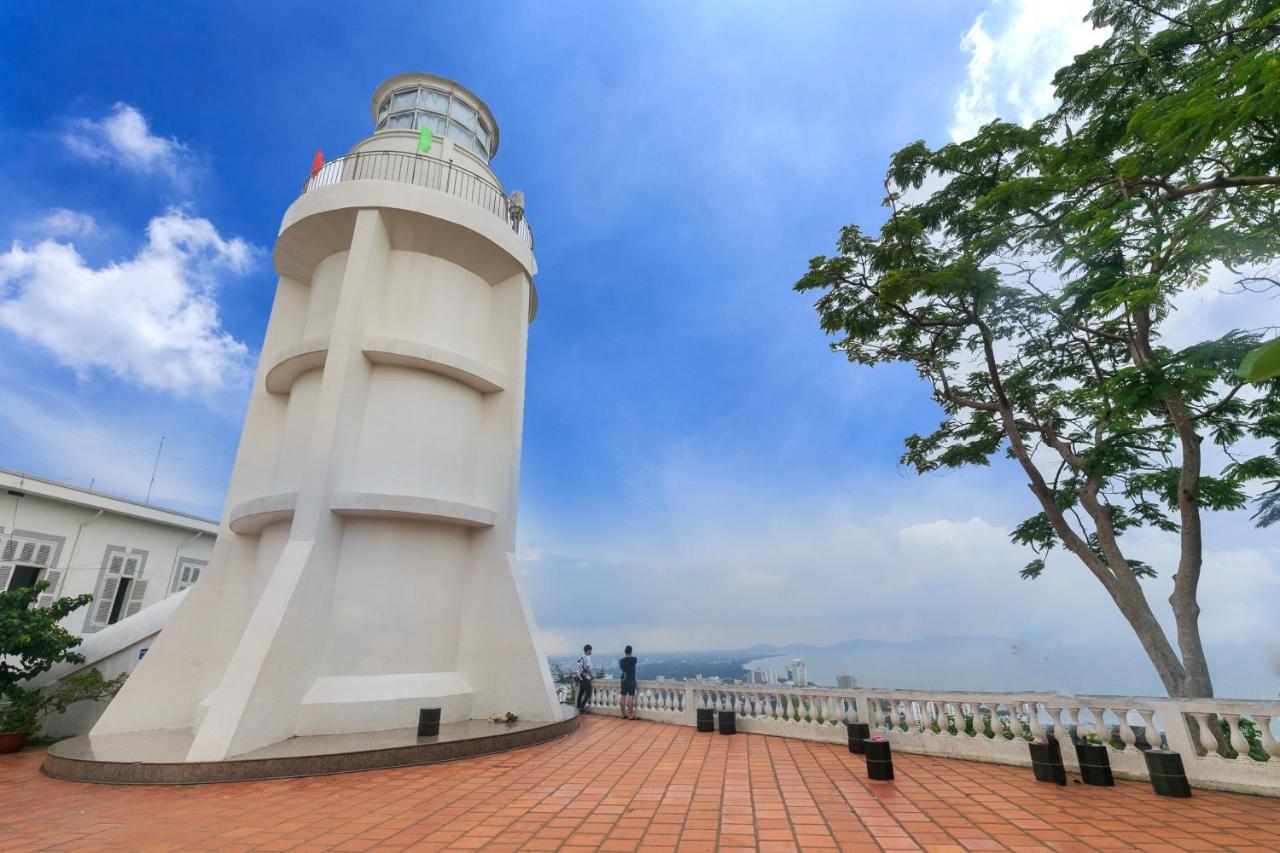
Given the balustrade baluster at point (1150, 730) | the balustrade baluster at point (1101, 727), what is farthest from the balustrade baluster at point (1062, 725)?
the balustrade baluster at point (1150, 730)

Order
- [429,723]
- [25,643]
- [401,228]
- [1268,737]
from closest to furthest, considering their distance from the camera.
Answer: [1268,737] < [429,723] < [25,643] < [401,228]

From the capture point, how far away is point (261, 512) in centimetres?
962

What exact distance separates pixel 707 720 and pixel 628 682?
2.24 metres

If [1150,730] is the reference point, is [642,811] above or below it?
below

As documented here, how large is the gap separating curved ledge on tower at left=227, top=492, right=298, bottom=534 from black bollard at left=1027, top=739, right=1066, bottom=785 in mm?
10813

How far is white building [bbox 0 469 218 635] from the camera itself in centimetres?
1325

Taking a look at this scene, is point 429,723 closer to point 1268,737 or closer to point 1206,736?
point 1206,736

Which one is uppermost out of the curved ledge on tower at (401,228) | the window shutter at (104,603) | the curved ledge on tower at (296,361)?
the curved ledge on tower at (401,228)

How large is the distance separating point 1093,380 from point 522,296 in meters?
12.7

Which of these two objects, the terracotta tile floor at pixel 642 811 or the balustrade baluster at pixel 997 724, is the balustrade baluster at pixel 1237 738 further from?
the balustrade baluster at pixel 997 724

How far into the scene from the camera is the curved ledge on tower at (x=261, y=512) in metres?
9.34

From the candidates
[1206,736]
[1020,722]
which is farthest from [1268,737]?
[1020,722]

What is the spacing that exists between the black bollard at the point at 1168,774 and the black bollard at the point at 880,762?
8.10 ft

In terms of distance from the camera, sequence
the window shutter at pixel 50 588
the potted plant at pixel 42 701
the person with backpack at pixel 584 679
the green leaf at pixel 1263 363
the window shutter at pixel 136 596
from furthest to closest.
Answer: the window shutter at pixel 136 596 → the window shutter at pixel 50 588 → the person with backpack at pixel 584 679 → the potted plant at pixel 42 701 → the green leaf at pixel 1263 363
